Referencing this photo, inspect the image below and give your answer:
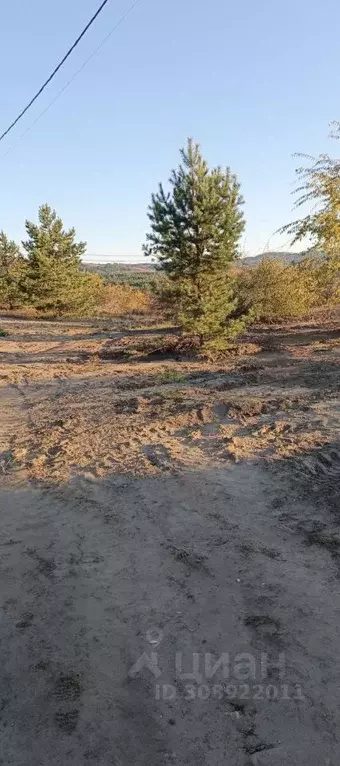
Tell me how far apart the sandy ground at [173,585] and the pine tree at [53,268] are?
20.2m

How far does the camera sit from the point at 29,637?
314cm

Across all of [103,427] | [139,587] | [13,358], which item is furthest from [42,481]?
[13,358]

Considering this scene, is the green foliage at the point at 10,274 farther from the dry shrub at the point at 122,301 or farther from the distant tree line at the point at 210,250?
the distant tree line at the point at 210,250

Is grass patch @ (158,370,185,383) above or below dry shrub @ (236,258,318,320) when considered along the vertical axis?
below

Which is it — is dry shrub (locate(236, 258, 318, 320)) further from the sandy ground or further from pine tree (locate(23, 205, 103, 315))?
the sandy ground

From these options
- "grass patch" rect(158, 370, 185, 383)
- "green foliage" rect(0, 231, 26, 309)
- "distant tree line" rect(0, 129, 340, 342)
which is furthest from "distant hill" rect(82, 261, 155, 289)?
"green foliage" rect(0, 231, 26, 309)

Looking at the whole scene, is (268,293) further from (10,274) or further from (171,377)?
(10,274)

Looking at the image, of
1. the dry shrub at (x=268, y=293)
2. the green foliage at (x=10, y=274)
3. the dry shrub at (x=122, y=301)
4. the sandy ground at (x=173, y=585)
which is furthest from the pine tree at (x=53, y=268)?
the sandy ground at (x=173, y=585)

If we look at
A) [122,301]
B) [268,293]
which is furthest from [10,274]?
[268,293]

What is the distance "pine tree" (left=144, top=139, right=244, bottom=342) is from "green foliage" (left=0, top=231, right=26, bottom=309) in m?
17.4

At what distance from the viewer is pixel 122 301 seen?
3488 cm

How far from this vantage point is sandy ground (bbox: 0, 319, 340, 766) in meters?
2.45

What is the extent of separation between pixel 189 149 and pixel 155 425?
9.55 m

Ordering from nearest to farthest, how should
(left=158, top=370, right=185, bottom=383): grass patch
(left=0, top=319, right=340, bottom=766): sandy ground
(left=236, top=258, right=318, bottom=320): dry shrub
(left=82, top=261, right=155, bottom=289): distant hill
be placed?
(left=0, top=319, right=340, bottom=766): sandy ground
(left=158, top=370, right=185, bottom=383): grass patch
(left=82, top=261, right=155, bottom=289): distant hill
(left=236, top=258, right=318, bottom=320): dry shrub
